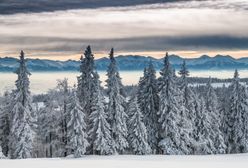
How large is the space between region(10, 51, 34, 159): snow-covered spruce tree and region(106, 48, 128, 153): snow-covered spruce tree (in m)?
11.4

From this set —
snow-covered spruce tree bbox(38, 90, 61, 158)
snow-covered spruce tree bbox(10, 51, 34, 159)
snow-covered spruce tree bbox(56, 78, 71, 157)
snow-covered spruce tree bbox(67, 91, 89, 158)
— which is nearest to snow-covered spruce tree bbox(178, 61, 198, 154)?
snow-covered spruce tree bbox(67, 91, 89, 158)

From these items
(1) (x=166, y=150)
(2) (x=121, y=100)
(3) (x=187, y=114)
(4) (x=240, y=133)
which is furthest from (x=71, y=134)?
(4) (x=240, y=133)

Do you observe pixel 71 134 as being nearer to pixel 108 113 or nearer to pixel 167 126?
pixel 108 113

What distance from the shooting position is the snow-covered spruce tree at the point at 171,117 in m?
66.2

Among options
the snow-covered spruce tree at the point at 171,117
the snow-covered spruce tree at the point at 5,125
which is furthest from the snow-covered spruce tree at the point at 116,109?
the snow-covered spruce tree at the point at 5,125

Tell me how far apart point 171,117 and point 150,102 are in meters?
4.73

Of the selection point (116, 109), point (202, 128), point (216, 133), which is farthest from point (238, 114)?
point (116, 109)

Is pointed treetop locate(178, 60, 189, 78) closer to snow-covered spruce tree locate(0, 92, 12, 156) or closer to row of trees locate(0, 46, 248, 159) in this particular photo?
row of trees locate(0, 46, 248, 159)

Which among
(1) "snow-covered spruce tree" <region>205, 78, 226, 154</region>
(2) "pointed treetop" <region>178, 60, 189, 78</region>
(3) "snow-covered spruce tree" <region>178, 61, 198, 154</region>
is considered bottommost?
(1) "snow-covered spruce tree" <region>205, 78, 226, 154</region>

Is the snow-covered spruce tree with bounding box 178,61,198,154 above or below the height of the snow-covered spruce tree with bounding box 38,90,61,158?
above

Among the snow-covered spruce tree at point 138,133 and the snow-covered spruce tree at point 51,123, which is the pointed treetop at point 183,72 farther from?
the snow-covered spruce tree at point 51,123

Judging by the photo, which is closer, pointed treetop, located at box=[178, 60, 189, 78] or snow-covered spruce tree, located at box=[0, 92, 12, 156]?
pointed treetop, located at box=[178, 60, 189, 78]

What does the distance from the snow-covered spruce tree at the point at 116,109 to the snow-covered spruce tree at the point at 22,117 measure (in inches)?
451

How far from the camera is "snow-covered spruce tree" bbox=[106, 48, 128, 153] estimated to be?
65312mm
